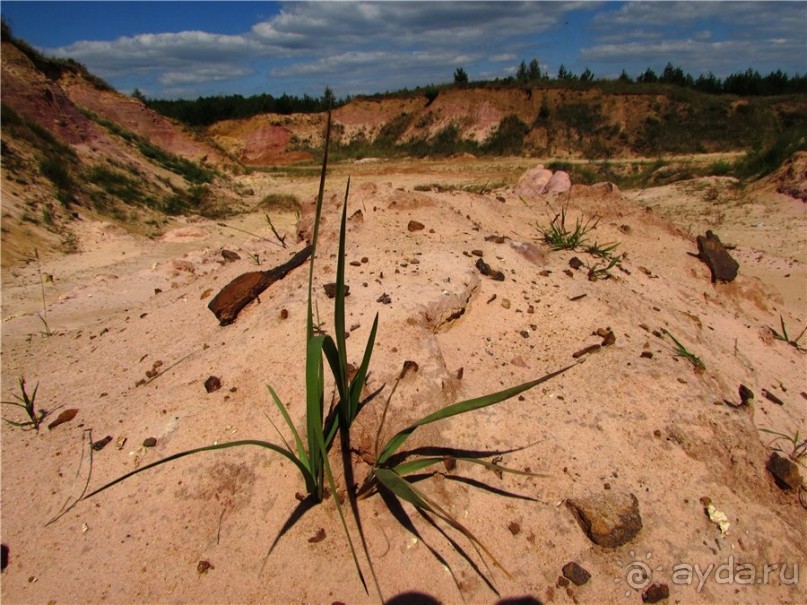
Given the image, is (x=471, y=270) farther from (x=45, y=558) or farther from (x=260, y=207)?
(x=260, y=207)

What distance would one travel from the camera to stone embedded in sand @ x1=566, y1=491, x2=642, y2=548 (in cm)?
204

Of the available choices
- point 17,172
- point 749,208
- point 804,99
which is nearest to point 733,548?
point 749,208

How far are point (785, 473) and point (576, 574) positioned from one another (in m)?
1.20

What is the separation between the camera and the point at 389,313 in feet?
9.42

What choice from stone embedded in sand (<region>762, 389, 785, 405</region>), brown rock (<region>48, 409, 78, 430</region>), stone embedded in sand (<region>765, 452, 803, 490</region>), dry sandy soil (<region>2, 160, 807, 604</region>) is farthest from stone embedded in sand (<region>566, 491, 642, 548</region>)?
brown rock (<region>48, 409, 78, 430</region>)

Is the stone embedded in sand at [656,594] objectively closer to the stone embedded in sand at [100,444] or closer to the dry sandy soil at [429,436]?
the dry sandy soil at [429,436]

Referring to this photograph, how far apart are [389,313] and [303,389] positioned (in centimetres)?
68

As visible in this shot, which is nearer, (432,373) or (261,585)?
(261,585)

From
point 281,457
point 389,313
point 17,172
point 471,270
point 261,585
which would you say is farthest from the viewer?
point 17,172

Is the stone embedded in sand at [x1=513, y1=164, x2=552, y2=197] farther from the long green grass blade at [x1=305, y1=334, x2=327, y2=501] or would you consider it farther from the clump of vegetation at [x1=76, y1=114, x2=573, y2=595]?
the long green grass blade at [x1=305, y1=334, x2=327, y2=501]


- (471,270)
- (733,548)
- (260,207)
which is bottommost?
(260,207)

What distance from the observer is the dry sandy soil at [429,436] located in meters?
1.93

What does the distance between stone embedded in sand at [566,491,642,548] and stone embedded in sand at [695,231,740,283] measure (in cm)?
386

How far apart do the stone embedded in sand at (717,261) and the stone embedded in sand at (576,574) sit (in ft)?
13.8
